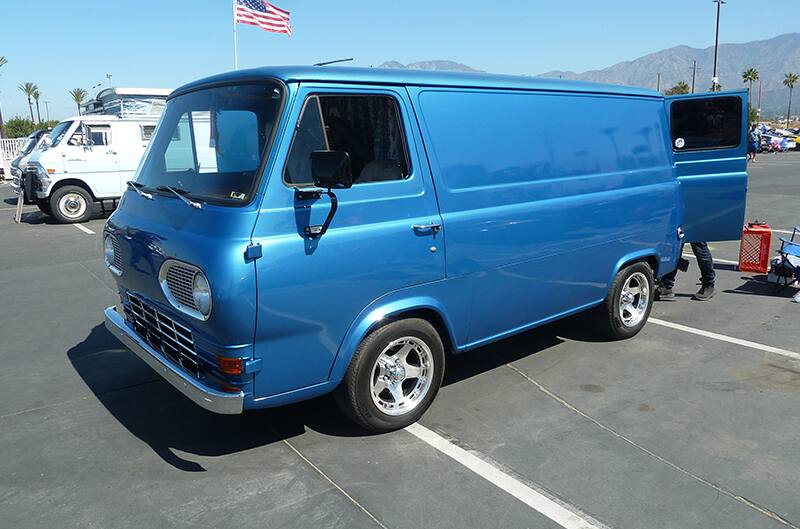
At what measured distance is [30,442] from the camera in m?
3.90

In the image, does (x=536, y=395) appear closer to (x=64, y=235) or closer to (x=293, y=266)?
(x=293, y=266)

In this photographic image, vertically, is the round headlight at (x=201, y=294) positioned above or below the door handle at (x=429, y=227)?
below

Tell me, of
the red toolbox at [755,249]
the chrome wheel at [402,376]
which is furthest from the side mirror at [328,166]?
the red toolbox at [755,249]

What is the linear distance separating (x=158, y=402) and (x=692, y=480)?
11.7 feet

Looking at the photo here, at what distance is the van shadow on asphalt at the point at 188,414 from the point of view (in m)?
3.86

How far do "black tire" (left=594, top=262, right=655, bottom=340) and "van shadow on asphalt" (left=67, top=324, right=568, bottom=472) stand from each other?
32.0 inches

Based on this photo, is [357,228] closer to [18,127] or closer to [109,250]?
[109,250]

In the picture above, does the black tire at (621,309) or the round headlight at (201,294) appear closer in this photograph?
the round headlight at (201,294)

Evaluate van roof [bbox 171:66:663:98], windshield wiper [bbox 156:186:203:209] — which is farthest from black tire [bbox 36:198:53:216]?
windshield wiper [bbox 156:186:203:209]

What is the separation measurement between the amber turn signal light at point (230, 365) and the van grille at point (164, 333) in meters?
0.29

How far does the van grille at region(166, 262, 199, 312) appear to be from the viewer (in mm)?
3336

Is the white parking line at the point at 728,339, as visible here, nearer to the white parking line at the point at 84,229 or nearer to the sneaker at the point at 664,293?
the sneaker at the point at 664,293

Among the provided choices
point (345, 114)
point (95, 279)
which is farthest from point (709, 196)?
point (95, 279)

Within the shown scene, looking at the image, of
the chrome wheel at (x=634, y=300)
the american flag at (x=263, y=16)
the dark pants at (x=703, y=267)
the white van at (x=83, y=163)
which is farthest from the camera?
the american flag at (x=263, y=16)
